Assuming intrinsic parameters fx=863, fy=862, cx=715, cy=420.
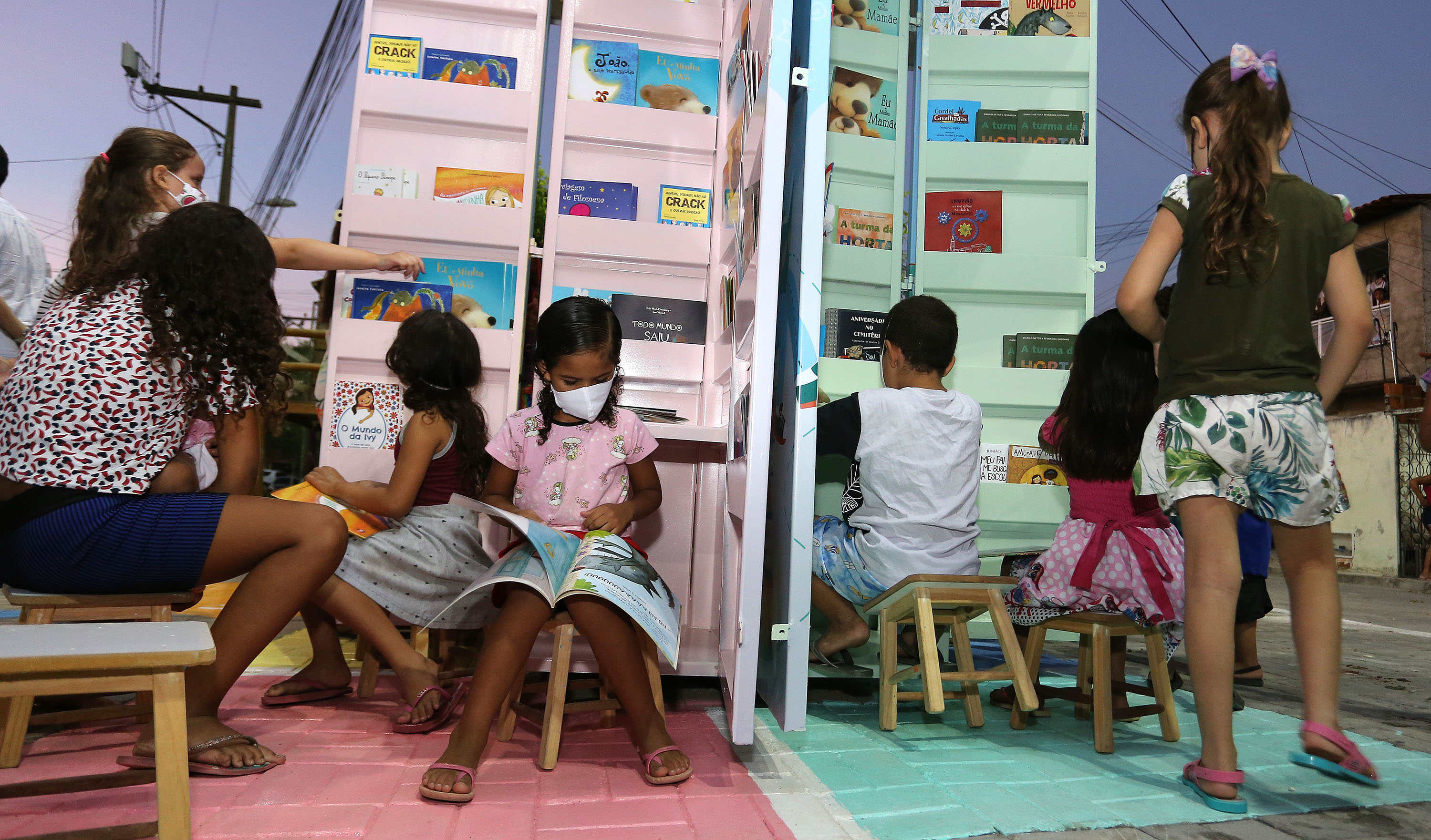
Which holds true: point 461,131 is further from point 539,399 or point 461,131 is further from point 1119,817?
point 1119,817

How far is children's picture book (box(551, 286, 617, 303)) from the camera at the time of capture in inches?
131

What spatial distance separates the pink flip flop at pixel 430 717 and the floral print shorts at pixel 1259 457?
1828 millimetres

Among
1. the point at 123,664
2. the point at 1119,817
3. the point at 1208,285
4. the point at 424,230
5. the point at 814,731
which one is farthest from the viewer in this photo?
the point at 424,230

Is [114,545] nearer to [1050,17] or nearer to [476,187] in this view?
[476,187]

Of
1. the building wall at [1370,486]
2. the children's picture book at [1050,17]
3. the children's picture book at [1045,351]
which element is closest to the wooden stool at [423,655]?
the children's picture book at [1045,351]

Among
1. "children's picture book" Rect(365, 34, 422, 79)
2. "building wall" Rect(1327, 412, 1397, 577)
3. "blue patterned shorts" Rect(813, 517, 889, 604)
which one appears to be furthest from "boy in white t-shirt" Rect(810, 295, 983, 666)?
"building wall" Rect(1327, 412, 1397, 577)

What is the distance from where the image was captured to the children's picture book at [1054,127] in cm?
378

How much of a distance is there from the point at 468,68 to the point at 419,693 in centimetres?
242

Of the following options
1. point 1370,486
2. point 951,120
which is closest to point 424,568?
point 951,120

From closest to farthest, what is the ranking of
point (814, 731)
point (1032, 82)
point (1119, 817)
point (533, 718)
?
point (1119, 817), point (533, 718), point (814, 731), point (1032, 82)

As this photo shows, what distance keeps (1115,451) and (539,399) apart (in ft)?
5.41

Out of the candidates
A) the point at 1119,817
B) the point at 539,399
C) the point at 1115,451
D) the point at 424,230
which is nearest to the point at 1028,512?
the point at 1115,451

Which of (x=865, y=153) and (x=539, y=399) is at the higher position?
(x=865, y=153)

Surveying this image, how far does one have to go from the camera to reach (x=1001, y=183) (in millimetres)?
3828
